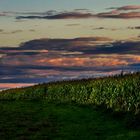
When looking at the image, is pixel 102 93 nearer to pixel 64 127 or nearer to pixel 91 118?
pixel 91 118

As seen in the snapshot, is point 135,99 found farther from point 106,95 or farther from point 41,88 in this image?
point 41,88

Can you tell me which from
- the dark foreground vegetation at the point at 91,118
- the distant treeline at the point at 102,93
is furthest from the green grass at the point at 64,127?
the distant treeline at the point at 102,93

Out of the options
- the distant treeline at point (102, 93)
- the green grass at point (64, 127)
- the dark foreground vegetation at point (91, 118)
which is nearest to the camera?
the green grass at point (64, 127)

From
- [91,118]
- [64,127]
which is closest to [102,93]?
[91,118]

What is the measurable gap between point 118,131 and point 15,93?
57.1 metres

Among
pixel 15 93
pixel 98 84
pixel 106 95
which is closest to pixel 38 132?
pixel 106 95

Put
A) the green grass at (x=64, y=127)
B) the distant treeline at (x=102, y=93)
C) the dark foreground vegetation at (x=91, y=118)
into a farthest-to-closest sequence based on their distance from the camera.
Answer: the distant treeline at (x=102, y=93) < the dark foreground vegetation at (x=91, y=118) < the green grass at (x=64, y=127)

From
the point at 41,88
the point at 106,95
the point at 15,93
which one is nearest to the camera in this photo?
the point at 106,95

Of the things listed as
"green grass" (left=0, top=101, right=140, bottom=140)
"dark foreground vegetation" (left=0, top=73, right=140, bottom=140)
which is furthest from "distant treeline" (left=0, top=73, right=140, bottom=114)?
"green grass" (left=0, top=101, right=140, bottom=140)

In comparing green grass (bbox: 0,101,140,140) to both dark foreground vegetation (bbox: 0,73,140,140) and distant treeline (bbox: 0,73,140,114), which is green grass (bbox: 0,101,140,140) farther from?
distant treeline (bbox: 0,73,140,114)

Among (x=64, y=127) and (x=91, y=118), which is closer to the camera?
(x=64, y=127)

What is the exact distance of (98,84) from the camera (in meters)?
52.9

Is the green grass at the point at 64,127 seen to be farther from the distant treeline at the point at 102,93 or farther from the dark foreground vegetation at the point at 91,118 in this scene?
the distant treeline at the point at 102,93

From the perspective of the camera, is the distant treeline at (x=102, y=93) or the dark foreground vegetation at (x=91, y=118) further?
the distant treeline at (x=102, y=93)
